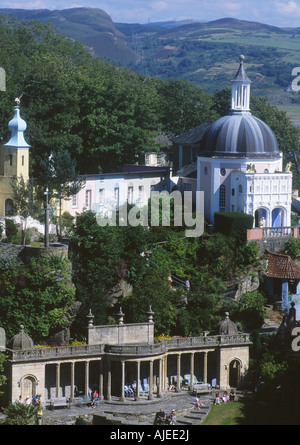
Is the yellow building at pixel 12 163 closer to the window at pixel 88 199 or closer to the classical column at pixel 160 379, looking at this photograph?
the window at pixel 88 199

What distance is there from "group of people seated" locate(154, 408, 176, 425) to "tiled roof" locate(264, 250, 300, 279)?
1775 centimetres

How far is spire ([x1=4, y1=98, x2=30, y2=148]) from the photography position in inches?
3152

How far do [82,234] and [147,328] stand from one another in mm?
8595

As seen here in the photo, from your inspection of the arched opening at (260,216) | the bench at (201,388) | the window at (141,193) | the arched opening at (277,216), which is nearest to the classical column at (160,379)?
the bench at (201,388)

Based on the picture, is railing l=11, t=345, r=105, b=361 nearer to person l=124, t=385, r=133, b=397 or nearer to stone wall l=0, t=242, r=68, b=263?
person l=124, t=385, r=133, b=397

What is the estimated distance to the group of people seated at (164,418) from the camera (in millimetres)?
64062

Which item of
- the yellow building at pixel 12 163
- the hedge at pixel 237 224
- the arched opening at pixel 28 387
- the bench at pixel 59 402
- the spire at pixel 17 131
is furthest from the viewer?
the hedge at pixel 237 224

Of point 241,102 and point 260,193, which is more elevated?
point 241,102

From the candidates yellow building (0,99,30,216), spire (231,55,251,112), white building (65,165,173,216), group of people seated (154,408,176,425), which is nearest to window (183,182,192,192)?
white building (65,165,173,216)

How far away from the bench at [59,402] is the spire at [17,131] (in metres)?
20.3
